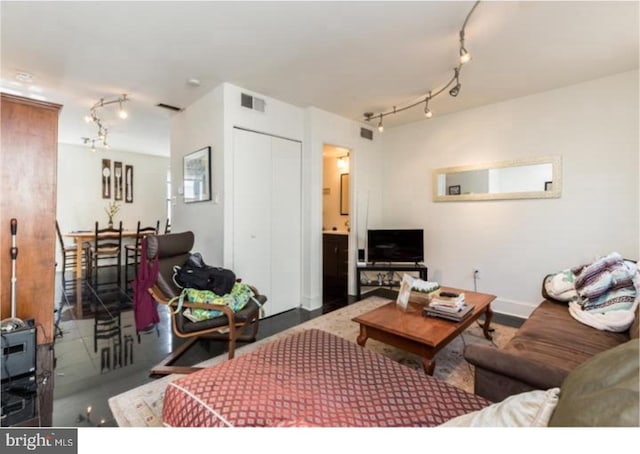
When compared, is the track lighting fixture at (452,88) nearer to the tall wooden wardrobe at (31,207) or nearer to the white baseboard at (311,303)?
the white baseboard at (311,303)

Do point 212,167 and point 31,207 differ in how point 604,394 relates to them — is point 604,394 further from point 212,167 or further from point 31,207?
point 31,207

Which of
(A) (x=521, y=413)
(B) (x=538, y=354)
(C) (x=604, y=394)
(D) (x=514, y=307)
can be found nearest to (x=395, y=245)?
(D) (x=514, y=307)

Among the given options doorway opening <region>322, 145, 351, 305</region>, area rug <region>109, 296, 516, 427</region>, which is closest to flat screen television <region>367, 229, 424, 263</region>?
doorway opening <region>322, 145, 351, 305</region>

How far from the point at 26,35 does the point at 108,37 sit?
1.93ft

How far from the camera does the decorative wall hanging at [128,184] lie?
6262mm

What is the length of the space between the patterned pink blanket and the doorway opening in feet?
9.56

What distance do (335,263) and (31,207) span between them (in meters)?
3.69

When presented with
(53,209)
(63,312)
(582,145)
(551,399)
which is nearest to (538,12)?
(582,145)

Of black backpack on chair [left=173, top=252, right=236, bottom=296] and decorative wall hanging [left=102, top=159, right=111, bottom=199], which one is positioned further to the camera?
decorative wall hanging [left=102, top=159, right=111, bottom=199]

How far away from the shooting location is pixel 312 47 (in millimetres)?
2330

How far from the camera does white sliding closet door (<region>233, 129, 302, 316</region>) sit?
10.1 ft

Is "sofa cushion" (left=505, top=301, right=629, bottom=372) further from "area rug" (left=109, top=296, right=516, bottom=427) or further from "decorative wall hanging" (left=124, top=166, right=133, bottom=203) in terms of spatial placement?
"decorative wall hanging" (left=124, top=166, right=133, bottom=203)

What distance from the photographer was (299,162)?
12.0 ft

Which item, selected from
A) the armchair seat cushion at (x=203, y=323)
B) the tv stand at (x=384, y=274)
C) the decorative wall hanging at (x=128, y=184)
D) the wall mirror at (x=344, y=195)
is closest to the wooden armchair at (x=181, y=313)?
the armchair seat cushion at (x=203, y=323)
